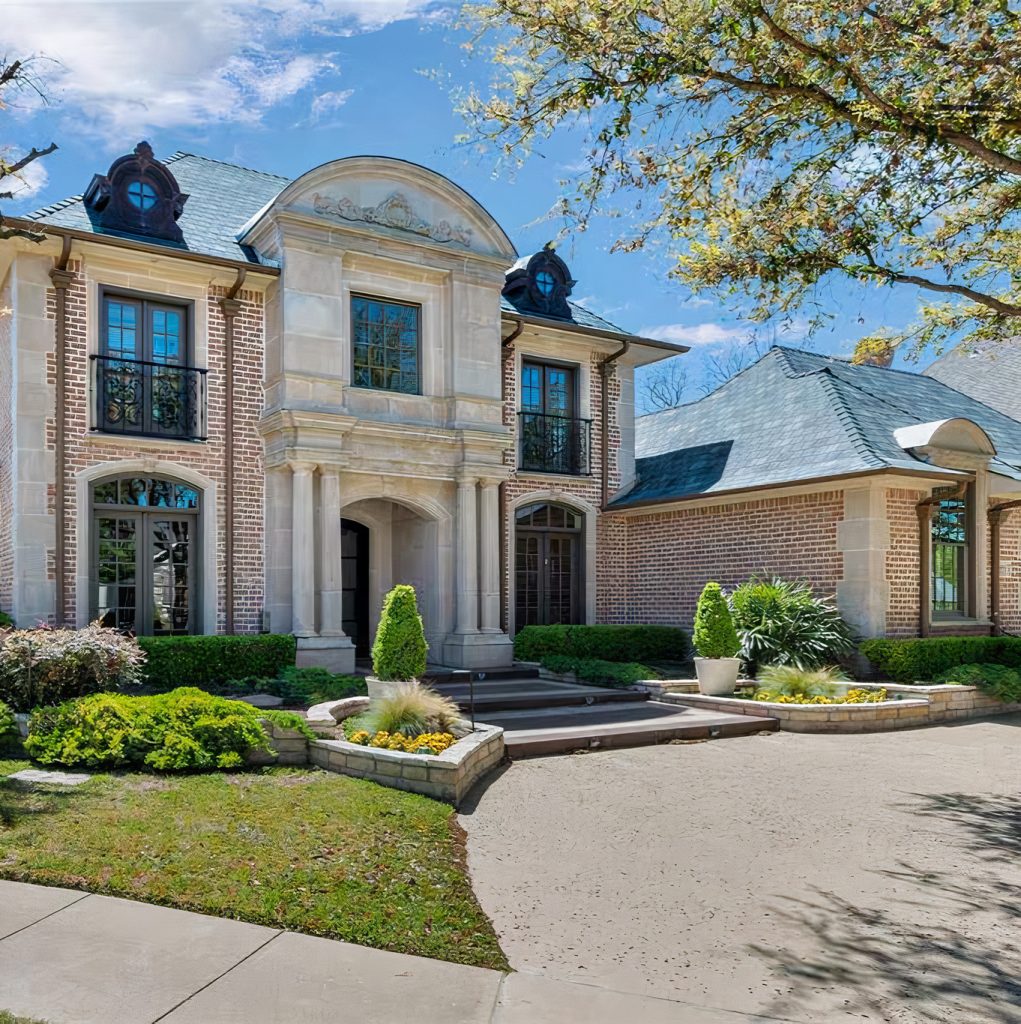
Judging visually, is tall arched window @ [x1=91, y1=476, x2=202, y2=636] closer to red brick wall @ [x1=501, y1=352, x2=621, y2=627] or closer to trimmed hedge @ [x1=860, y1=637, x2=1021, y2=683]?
red brick wall @ [x1=501, y1=352, x2=621, y2=627]

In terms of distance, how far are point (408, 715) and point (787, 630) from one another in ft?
22.2

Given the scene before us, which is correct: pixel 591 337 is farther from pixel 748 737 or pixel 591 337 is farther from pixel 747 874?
pixel 747 874

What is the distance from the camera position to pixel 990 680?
12.6 meters

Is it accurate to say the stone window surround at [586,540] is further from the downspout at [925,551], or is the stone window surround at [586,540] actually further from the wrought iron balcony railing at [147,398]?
the wrought iron balcony railing at [147,398]

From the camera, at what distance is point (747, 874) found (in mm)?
5699

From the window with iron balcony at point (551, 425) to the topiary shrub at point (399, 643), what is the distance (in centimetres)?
681

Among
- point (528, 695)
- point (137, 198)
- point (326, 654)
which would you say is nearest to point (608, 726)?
point (528, 695)

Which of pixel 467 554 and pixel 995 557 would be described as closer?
→ pixel 467 554

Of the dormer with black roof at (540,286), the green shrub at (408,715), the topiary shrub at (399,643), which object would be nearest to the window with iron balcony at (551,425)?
the dormer with black roof at (540,286)

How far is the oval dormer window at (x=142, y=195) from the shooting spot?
13009 millimetres

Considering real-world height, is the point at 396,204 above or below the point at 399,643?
above

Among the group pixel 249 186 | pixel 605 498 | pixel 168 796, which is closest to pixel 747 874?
pixel 168 796

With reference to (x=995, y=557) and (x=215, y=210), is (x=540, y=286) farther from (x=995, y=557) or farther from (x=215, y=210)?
(x=995, y=557)

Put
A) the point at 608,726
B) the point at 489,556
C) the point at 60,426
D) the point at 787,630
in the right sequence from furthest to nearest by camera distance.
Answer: the point at 489,556
the point at 787,630
the point at 60,426
the point at 608,726
